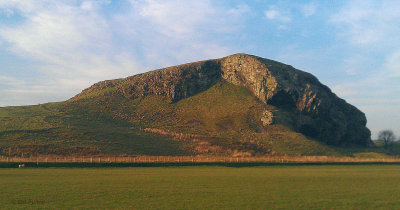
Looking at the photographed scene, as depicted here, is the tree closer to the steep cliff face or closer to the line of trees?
the line of trees

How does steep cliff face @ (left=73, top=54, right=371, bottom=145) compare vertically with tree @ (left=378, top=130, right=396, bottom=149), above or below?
above

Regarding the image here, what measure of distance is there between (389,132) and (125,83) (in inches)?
4469

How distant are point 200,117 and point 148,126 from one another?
17997mm

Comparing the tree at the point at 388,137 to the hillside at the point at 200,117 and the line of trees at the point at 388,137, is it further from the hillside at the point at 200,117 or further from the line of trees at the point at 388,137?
the hillside at the point at 200,117

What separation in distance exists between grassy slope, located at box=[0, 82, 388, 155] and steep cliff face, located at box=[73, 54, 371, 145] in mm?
4150

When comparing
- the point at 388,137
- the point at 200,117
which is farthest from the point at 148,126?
the point at 388,137

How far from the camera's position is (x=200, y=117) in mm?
110000

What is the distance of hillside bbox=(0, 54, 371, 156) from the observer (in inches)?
3054

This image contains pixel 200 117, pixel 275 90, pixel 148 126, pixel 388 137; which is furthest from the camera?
pixel 388 137

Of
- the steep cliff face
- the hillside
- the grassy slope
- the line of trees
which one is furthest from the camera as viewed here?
the line of trees

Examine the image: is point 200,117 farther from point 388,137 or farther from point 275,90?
point 388,137

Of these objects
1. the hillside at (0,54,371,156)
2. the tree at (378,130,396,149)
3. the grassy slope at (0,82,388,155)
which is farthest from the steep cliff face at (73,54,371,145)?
the tree at (378,130,396,149)

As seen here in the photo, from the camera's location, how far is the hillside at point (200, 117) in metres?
77.6

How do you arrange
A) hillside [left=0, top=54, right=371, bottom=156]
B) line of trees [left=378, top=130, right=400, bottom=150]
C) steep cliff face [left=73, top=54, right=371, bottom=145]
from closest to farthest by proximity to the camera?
1. hillside [left=0, top=54, right=371, bottom=156]
2. steep cliff face [left=73, top=54, right=371, bottom=145]
3. line of trees [left=378, top=130, right=400, bottom=150]
